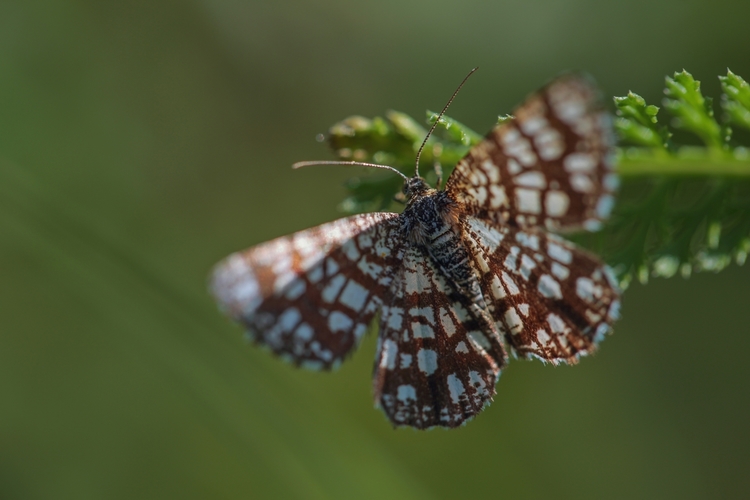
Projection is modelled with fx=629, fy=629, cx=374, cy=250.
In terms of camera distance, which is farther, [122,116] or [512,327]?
[122,116]

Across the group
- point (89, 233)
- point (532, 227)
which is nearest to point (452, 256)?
point (532, 227)

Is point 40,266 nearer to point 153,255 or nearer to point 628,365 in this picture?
point 153,255

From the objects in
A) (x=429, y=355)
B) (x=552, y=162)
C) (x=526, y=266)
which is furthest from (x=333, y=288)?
(x=552, y=162)

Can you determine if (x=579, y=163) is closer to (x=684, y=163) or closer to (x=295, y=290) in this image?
(x=684, y=163)

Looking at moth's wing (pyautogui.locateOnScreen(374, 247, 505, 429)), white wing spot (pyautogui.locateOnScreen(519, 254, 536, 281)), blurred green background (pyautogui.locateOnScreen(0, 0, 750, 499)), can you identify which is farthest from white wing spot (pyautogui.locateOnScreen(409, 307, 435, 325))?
blurred green background (pyautogui.locateOnScreen(0, 0, 750, 499))

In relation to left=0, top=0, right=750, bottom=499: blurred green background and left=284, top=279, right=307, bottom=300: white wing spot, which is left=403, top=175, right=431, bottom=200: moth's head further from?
left=0, top=0, right=750, bottom=499: blurred green background

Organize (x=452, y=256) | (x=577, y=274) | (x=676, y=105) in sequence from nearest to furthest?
(x=676, y=105) < (x=577, y=274) < (x=452, y=256)

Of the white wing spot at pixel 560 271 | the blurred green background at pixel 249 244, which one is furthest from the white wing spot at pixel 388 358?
the blurred green background at pixel 249 244
